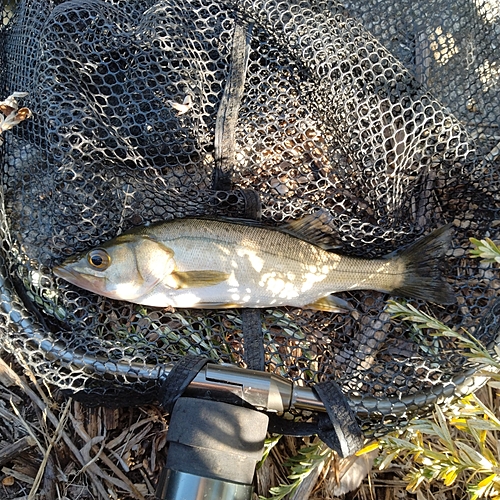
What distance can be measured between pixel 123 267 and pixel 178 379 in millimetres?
802

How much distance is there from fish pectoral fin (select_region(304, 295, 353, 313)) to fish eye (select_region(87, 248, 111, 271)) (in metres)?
1.13

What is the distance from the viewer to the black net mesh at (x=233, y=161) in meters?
2.52

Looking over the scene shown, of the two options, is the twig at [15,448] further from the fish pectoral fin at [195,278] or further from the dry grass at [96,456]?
the fish pectoral fin at [195,278]

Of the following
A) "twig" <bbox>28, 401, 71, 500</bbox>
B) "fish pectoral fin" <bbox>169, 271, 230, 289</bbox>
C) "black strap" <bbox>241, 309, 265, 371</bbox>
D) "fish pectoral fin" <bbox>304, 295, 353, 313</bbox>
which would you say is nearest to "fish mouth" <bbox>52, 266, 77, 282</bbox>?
"fish pectoral fin" <bbox>169, 271, 230, 289</bbox>

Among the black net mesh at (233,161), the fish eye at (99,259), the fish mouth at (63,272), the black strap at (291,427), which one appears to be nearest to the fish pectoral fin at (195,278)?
the black net mesh at (233,161)

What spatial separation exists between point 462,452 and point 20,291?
2287 millimetres

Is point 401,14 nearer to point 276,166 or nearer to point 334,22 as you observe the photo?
point 334,22

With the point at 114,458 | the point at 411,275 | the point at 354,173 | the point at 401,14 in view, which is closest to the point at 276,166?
the point at 354,173

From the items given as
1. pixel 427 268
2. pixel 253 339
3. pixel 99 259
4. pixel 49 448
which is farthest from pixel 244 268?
pixel 49 448

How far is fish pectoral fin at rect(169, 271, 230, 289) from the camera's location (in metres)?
2.63

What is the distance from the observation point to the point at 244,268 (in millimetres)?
2646

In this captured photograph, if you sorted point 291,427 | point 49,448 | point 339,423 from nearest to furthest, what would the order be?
point 339,423, point 291,427, point 49,448

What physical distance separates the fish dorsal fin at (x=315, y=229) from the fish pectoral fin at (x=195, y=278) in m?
0.44

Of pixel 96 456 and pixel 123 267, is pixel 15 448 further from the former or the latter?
pixel 123 267
